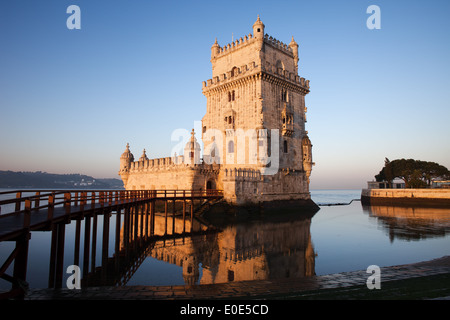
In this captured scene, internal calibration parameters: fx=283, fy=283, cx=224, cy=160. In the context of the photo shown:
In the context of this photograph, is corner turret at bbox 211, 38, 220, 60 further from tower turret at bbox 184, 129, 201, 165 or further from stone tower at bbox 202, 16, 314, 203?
tower turret at bbox 184, 129, 201, 165

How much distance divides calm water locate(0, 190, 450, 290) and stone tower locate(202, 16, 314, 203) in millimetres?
7987

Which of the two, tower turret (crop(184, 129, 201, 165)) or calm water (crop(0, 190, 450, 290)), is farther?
tower turret (crop(184, 129, 201, 165))

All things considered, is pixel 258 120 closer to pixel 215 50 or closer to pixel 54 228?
pixel 215 50

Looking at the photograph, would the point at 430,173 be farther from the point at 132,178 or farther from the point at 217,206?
the point at 132,178

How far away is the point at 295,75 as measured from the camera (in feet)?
121

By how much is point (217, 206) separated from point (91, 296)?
22680mm

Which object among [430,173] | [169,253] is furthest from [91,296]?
[430,173]

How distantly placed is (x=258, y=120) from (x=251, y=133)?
5.39ft

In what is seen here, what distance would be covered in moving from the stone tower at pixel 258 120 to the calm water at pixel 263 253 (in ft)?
26.2

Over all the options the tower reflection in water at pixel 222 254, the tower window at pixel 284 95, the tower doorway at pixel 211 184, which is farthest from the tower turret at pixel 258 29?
the tower reflection in water at pixel 222 254

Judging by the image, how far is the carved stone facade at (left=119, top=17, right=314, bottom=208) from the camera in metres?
31.2

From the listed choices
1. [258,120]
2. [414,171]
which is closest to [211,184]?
[258,120]

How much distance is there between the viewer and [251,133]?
31750mm

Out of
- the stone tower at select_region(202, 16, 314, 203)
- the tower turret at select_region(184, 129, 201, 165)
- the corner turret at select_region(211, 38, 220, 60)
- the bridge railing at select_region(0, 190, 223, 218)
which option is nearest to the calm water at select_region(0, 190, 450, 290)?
the bridge railing at select_region(0, 190, 223, 218)
